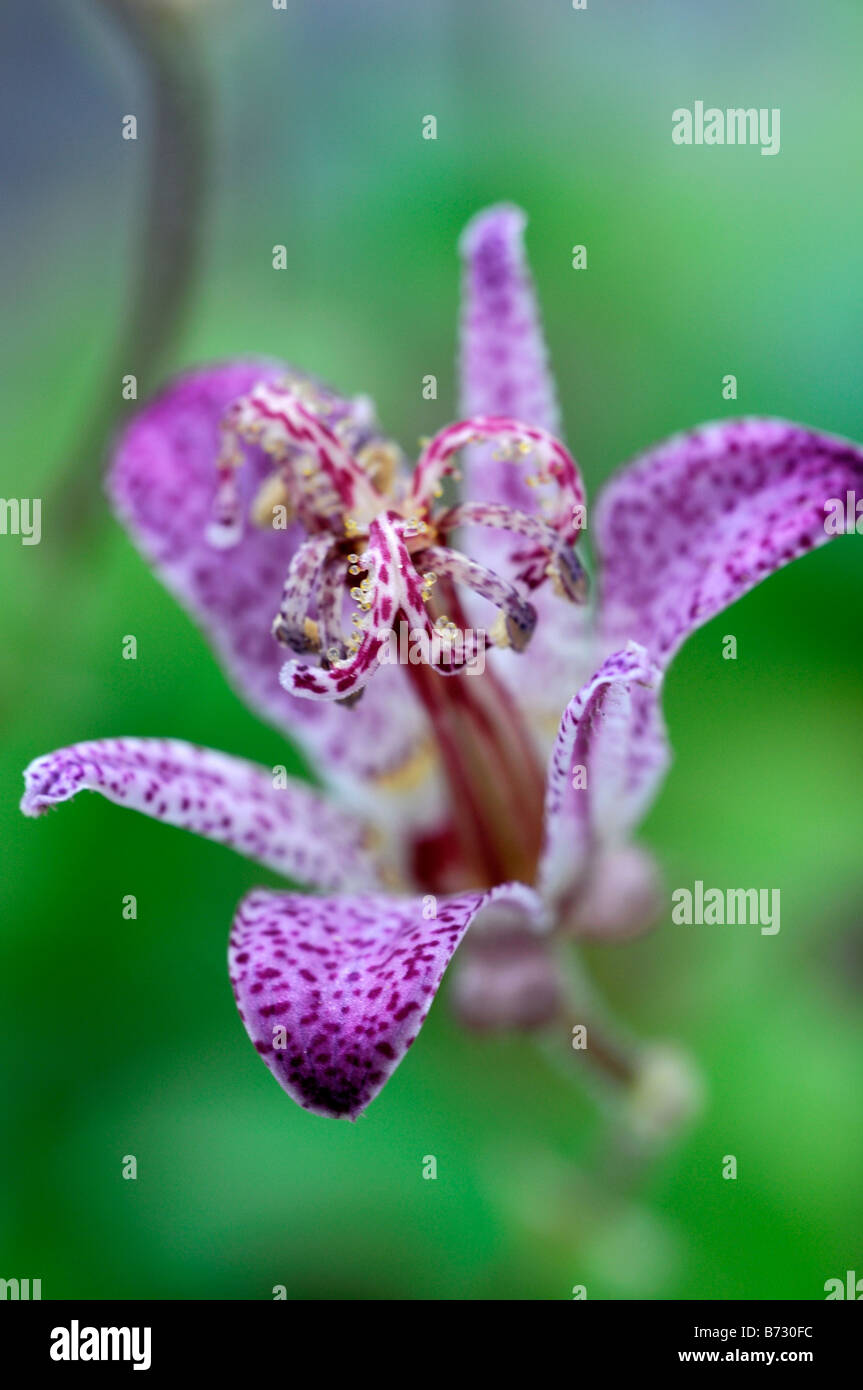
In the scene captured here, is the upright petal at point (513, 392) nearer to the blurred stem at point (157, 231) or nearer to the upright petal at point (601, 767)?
the upright petal at point (601, 767)

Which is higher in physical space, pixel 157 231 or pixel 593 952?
pixel 157 231

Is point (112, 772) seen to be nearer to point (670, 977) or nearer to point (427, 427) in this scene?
point (670, 977)

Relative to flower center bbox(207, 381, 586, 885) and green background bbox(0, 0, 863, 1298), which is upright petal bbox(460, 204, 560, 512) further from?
green background bbox(0, 0, 863, 1298)

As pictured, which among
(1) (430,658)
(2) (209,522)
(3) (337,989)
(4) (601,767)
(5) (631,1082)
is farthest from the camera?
(5) (631,1082)

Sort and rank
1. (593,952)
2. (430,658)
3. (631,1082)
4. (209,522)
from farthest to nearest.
Answer: (593,952) → (631,1082) → (209,522) → (430,658)

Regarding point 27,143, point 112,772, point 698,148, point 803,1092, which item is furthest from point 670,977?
point 27,143

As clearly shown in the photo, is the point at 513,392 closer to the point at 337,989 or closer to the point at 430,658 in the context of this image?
the point at 430,658

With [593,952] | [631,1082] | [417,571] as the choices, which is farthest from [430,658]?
[593,952]

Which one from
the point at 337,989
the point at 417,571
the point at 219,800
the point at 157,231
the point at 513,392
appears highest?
the point at 157,231
